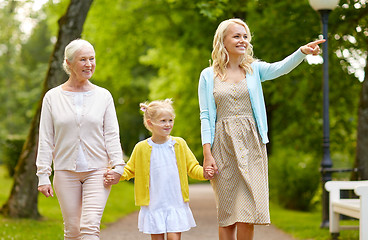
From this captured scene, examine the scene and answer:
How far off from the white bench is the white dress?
259cm

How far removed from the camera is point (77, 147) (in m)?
4.87

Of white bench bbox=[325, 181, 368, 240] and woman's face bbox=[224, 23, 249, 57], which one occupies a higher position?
woman's face bbox=[224, 23, 249, 57]

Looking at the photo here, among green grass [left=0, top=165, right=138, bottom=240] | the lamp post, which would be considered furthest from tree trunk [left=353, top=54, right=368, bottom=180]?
green grass [left=0, top=165, right=138, bottom=240]

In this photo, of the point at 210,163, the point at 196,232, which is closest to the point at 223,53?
the point at 210,163

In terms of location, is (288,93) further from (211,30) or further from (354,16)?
(354,16)

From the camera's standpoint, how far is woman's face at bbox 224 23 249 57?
5203mm

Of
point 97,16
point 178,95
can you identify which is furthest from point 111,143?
point 178,95

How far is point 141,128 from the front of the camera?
3747 centimetres

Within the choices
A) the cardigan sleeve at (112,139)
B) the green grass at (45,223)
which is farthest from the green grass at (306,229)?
the cardigan sleeve at (112,139)

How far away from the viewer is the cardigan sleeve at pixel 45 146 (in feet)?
16.0

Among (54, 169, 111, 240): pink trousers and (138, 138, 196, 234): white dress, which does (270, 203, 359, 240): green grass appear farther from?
(54, 169, 111, 240): pink trousers

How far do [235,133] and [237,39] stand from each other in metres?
0.81

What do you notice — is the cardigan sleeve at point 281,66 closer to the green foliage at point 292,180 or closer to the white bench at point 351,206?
the white bench at point 351,206

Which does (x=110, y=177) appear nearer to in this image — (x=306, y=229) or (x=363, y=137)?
(x=306, y=229)
